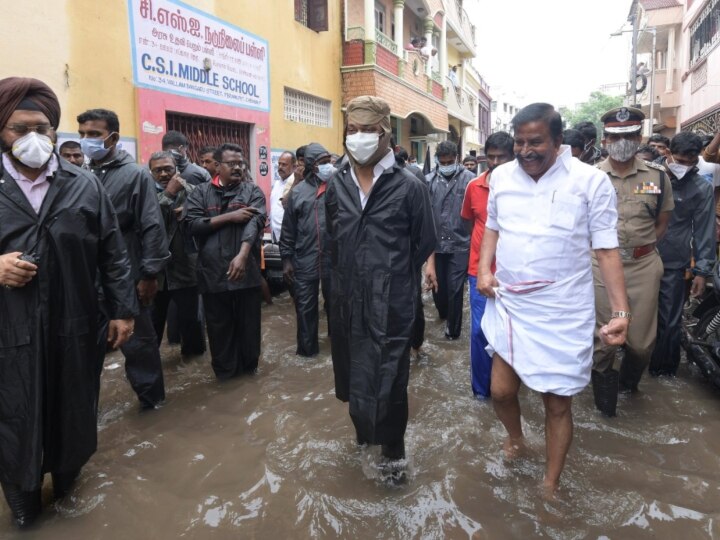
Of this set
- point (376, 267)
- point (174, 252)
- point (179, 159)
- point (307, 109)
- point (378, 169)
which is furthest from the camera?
point (307, 109)

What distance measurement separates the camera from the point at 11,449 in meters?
2.56

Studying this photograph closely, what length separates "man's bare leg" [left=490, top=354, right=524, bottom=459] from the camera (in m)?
3.06

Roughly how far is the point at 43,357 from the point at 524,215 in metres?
2.34

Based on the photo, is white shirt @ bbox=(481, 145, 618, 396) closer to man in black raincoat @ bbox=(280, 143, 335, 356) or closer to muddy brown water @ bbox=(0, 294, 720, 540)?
muddy brown water @ bbox=(0, 294, 720, 540)

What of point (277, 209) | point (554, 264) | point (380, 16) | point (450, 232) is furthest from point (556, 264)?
point (380, 16)

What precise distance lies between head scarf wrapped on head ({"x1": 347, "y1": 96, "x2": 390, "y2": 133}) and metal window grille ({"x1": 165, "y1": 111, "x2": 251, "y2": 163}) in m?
5.95

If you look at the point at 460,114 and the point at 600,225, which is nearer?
the point at 600,225

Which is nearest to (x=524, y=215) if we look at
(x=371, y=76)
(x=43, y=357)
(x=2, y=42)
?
(x=43, y=357)

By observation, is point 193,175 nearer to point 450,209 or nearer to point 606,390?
point 450,209

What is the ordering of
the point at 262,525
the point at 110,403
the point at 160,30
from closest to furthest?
the point at 262,525
the point at 110,403
the point at 160,30

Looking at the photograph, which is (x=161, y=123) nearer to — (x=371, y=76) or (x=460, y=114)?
(x=371, y=76)

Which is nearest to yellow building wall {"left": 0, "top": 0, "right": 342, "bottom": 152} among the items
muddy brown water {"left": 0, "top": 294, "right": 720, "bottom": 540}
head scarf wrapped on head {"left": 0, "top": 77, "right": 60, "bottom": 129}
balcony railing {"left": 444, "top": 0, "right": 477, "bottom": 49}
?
muddy brown water {"left": 0, "top": 294, "right": 720, "bottom": 540}

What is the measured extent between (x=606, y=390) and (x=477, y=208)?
1.52 meters

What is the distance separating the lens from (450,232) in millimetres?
5570
